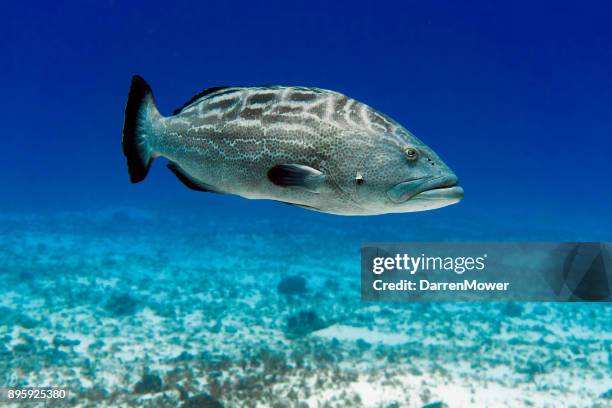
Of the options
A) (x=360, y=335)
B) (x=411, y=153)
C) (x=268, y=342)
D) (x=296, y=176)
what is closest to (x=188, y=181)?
(x=296, y=176)

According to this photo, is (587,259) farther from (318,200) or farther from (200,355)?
(200,355)

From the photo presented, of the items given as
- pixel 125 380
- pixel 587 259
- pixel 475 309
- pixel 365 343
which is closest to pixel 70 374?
pixel 125 380

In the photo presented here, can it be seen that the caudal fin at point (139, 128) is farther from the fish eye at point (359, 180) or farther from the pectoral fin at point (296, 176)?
the fish eye at point (359, 180)

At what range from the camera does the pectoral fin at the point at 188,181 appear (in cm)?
231

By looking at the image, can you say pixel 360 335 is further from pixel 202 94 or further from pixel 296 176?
pixel 296 176

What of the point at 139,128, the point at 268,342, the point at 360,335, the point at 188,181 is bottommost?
the point at 268,342

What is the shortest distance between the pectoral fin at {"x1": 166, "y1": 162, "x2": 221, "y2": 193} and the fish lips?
90 centimetres

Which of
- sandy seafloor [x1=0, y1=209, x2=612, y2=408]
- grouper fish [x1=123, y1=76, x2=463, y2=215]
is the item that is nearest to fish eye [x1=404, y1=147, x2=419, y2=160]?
grouper fish [x1=123, y1=76, x2=463, y2=215]

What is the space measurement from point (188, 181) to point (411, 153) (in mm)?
1140

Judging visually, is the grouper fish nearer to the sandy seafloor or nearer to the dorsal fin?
the dorsal fin

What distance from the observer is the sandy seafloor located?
1212 centimetres

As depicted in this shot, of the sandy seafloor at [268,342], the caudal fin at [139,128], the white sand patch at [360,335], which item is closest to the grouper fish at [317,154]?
the caudal fin at [139,128]

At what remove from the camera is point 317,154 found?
2.05 m

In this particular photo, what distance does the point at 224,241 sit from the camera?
133 feet
